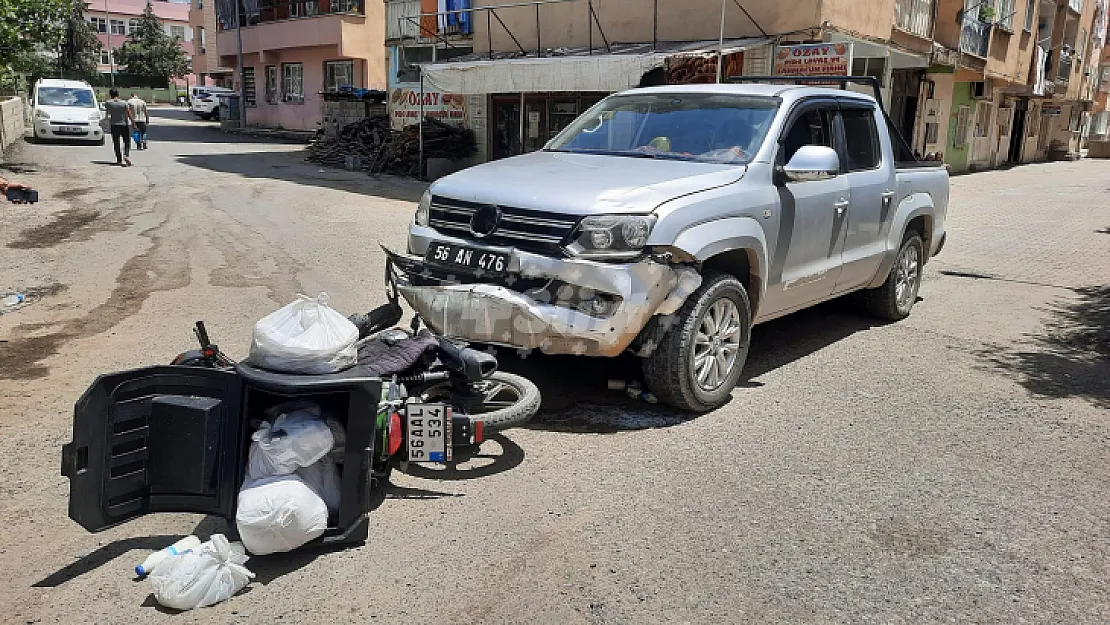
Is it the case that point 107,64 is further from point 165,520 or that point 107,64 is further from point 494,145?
point 165,520

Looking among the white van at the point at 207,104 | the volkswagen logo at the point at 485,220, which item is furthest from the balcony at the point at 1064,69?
the white van at the point at 207,104

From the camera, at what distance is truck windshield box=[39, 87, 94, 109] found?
2500 cm

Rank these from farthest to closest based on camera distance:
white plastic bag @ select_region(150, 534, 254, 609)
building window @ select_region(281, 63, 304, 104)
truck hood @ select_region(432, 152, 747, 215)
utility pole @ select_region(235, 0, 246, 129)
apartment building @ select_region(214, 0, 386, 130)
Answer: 1. utility pole @ select_region(235, 0, 246, 129)
2. building window @ select_region(281, 63, 304, 104)
3. apartment building @ select_region(214, 0, 386, 130)
4. truck hood @ select_region(432, 152, 747, 215)
5. white plastic bag @ select_region(150, 534, 254, 609)

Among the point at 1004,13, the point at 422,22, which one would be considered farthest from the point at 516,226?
the point at 1004,13

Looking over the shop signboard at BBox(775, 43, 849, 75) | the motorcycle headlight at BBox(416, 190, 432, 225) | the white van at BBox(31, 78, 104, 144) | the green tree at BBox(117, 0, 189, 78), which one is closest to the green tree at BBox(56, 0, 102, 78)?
the green tree at BBox(117, 0, 189, 78)

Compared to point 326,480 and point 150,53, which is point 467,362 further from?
point 150,53

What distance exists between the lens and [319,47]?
3441 cm

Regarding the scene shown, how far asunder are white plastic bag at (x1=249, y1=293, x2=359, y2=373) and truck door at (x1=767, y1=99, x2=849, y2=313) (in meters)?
2.93

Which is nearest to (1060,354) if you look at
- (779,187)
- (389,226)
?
(779,187)

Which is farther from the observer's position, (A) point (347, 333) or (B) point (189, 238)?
(B) point (189, 238)

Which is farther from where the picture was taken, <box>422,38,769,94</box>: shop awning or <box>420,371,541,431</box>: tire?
<box>422,38,769,94</box>: shop awning

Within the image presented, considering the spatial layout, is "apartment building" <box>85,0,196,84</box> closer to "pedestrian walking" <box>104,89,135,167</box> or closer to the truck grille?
"pedestrian walking" <box>104,89,135,167</box>

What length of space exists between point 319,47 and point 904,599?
115 feet

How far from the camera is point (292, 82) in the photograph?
3662 centimetres
